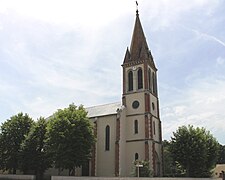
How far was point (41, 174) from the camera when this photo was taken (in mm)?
45188

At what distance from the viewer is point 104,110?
164ft

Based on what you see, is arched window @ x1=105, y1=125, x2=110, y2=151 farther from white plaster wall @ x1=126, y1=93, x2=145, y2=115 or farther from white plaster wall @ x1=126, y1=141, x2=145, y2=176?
white plaster wall @ x1=126, y1=93, x2=145, y2=115

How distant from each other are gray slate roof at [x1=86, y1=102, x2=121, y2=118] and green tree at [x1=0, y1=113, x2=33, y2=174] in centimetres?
1130

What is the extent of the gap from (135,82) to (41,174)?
22.1 m

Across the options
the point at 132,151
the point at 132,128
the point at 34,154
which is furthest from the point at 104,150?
the point at 34,154

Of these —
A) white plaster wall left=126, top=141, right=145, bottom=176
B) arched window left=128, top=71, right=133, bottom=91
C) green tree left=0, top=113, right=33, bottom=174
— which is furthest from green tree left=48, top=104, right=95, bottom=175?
arched window left=128, top=71, right=133, bottom=91

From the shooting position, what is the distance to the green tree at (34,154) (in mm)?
43250

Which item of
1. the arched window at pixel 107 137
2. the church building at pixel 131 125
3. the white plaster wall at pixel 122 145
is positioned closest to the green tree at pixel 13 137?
the church building at pixel 131 125

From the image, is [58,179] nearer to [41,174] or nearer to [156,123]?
[41,174]

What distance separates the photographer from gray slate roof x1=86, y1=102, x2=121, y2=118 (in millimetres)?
48231

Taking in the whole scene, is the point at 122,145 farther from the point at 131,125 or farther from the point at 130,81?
the point at 130,81

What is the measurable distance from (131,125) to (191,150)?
10.2 meters

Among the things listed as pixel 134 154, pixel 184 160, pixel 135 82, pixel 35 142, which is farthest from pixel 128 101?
pixel 35 142

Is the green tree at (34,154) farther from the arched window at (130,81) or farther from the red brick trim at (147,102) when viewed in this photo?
the red brick trim at (147,102)
